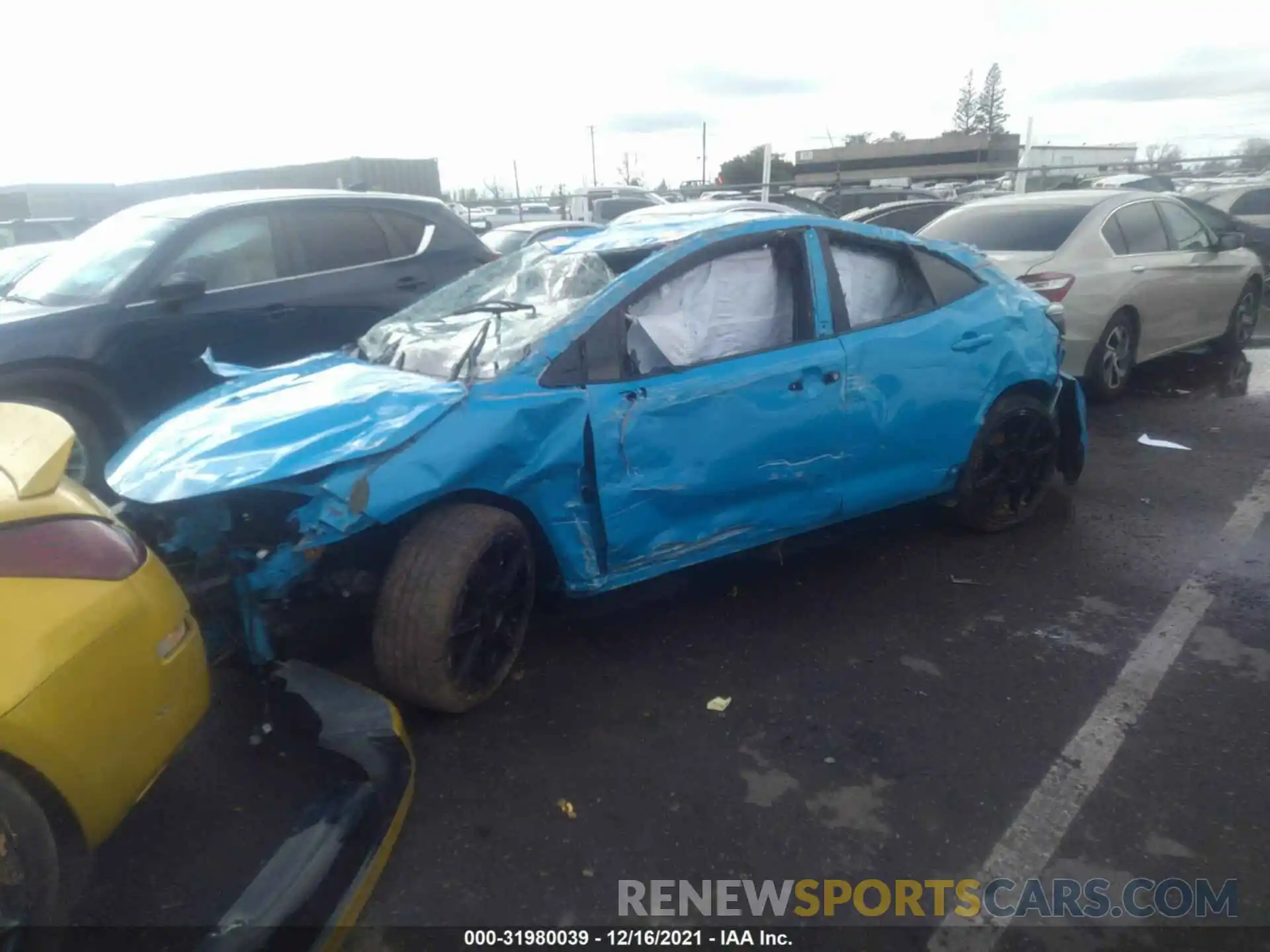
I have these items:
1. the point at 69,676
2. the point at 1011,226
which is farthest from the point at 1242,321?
the point at 69,676

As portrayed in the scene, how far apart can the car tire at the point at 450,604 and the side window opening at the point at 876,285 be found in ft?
5.76

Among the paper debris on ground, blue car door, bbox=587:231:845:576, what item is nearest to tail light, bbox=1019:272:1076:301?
the paper debris on ground

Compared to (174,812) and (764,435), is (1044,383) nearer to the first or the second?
(764,435)

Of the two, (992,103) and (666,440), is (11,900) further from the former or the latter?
(992,103)

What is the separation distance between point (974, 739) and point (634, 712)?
→ 1.12 metres

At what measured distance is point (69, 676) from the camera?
6.52ft

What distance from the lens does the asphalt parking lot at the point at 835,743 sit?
248cm

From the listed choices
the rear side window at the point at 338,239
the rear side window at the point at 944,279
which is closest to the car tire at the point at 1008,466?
the rear side window at the point at 944,279

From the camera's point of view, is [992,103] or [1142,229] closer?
[1142,229]

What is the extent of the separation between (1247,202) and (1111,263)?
8.63m

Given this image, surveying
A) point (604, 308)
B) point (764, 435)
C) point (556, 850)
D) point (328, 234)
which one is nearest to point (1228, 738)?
point (764, 435)

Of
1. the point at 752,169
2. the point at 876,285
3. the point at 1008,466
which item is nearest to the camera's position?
the point at 876,285

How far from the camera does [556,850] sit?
2.57m

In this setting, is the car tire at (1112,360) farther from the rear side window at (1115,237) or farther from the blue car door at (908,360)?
the blue car door at (908,360)
